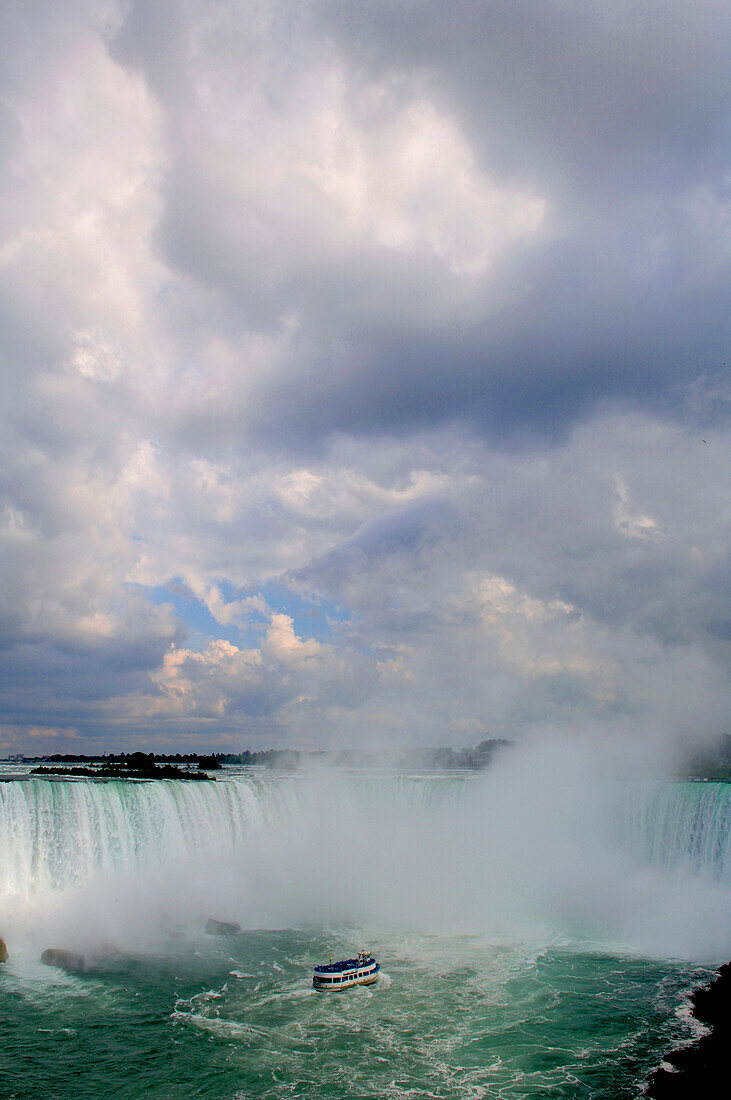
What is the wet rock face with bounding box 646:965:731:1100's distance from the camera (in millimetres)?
18281

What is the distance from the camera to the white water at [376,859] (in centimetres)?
3319

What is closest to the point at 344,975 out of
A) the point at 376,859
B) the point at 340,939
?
the point at 340,939

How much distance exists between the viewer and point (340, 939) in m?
33.5

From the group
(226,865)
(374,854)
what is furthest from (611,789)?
(226,865)

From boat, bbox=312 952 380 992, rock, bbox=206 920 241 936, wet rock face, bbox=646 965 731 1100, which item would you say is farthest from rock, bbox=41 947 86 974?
wet rock face, bbox=646 965 731 1100

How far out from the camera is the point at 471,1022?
75.7 feet

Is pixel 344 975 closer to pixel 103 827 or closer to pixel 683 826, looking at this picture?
pixel 103 827

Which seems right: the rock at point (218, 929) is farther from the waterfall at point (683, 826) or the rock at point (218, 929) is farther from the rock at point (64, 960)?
the waterfall at point (683, 826)

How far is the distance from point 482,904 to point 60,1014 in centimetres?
2536

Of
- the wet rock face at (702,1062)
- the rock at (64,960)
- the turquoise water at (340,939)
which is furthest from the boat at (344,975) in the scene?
the wet rock face at (702,1062)

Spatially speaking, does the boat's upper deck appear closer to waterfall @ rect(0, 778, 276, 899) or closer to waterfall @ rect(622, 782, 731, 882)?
waterfall @ rect(0, 778, 276, 899)

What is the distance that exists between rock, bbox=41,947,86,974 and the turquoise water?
0.44 meters

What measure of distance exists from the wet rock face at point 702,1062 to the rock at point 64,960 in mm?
20724

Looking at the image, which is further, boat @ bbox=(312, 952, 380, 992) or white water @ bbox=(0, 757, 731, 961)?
white water @ bbox=(0, 757, 731, 961)
